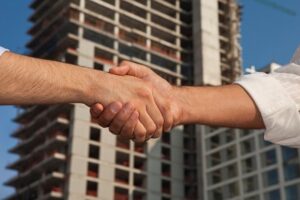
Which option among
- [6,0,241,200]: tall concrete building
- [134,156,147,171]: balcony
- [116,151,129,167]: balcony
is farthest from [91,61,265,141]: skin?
[134,156,147,171]: balcony

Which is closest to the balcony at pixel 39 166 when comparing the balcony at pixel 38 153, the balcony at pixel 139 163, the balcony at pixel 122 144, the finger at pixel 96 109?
the balcony at pixel 38 153

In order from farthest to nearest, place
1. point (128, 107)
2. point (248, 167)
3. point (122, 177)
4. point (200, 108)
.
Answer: point (122, 177) < point (248, 167) < point (128, 107) < point (200, 108)

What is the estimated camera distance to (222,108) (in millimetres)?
4754

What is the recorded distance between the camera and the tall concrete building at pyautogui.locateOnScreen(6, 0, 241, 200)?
83.2 m

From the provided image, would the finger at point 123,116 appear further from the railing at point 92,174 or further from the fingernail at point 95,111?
the railing at point 92,174

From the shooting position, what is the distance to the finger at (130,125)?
5.31 m

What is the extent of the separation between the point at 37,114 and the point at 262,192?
37.7 metres

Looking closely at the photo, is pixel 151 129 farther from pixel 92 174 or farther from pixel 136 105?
pixel 92 174

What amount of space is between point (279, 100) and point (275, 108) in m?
0.07

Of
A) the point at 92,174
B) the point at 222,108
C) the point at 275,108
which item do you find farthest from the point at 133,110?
the point at 92,174

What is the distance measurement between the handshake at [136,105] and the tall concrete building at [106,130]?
74704 millimetres

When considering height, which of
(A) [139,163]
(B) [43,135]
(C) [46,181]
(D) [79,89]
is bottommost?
(D) [79,89]

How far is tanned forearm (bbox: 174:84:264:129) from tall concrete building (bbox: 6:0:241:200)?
7532cm

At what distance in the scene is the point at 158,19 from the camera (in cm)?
10612
